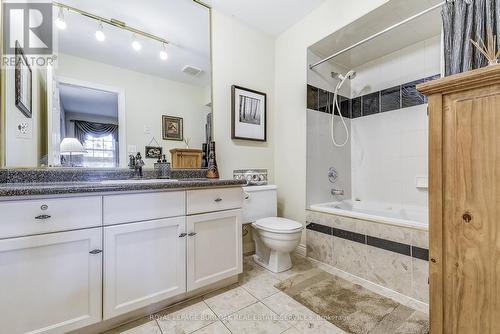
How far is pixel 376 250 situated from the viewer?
1654 mm

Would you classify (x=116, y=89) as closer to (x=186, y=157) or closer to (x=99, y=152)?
(x=99, y=152)

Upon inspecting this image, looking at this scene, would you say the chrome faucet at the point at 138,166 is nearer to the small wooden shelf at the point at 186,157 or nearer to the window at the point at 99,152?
the window at the point at 99,152

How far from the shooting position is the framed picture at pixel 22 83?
1.36 m

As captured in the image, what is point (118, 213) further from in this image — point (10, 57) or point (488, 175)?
point (488, 175)

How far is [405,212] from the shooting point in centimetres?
220

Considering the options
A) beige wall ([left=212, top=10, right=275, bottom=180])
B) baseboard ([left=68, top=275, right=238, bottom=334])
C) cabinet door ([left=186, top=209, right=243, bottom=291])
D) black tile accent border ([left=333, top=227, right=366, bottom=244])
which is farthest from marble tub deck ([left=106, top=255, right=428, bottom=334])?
beige wall ([left=212, top=10, right=275, bottom=180])

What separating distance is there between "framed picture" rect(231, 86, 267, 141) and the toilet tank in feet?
1.86

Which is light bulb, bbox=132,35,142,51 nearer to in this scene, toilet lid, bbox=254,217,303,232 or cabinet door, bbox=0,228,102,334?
cabinet door, bbox=0,228,102,334

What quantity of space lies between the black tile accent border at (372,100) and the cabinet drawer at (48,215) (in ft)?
6.44

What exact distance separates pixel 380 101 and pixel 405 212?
1.22 m

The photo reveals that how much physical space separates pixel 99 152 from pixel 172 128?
1.86 ft

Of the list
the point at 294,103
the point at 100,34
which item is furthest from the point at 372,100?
the point at 100,34

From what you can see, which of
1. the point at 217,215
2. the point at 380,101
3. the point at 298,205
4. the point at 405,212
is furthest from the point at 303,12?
the point at 405,212

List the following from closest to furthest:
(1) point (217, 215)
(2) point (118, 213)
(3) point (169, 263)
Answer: (2) point (118, 213) → (3) point (169, 263) → (1) point (217, 215)
